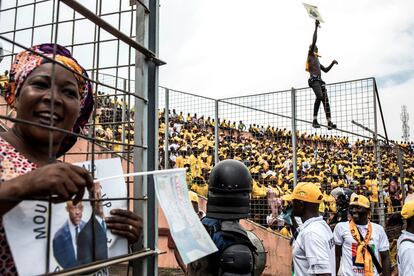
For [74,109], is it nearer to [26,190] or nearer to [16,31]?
[26,190]

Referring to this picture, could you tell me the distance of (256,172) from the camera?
300 inches

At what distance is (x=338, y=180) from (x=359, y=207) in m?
3.11

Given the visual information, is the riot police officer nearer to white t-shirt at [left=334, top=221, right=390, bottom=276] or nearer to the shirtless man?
white t-shirt at [left=334, top=221, right=390, bottom=276]

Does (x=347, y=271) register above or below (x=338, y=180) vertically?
below

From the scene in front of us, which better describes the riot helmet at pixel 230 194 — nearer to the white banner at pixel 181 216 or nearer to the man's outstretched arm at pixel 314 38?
the white banner at pixel 181 216

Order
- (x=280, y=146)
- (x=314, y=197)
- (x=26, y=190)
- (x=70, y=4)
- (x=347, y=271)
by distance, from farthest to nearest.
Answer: (x=280, y=146), (x=347, y=271), (x=314, y=197), (x=70, y=4), (x=26, y=190)

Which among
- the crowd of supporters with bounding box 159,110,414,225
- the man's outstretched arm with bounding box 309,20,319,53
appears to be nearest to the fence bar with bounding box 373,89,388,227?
the crowd of supporters with bounding box 159,110,414,225

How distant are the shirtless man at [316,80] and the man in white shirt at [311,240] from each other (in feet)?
9.87

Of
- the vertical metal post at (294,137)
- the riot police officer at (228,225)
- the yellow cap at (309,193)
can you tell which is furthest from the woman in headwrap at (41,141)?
the vertical metal post at (294,137)

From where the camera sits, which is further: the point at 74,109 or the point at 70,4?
the point at 74,109


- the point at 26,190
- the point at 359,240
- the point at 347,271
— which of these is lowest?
the point at 347,271

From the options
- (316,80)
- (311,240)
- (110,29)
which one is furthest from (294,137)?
(110,29)

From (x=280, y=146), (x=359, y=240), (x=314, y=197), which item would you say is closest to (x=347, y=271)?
(x=359, y=240)

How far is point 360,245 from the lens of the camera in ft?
14.1
